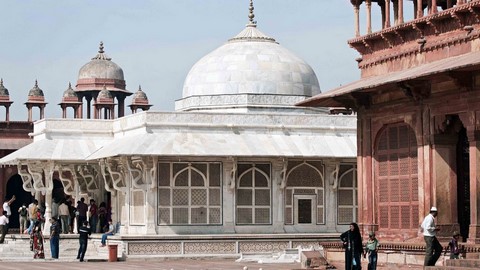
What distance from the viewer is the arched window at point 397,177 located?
2789 cm

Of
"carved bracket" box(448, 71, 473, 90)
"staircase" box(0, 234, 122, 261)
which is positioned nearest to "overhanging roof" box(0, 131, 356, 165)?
"staircase" box(0, 234, 122, 261)

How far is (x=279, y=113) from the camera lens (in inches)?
1693

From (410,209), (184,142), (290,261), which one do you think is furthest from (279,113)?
(410,209)

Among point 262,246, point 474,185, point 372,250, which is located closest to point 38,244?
point 262,246

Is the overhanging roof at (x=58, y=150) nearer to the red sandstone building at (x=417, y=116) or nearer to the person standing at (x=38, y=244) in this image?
the person standing at (x=38, y=244)

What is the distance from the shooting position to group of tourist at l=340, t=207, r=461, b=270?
77.9 feet

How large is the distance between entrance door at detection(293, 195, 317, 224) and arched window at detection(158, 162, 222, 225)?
2.77 metres

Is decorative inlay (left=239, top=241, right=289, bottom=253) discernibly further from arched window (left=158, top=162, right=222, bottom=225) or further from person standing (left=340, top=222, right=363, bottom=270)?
person standing (left=340, top=222, right=363, bottom=270)

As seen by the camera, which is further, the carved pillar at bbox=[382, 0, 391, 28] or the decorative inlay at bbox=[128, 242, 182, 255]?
the decorative inlay at bbox=[128, 242, 182, 255]

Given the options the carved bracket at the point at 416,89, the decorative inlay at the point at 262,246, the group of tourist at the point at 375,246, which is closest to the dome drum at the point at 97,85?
the decorative inlay at the point at 262,246

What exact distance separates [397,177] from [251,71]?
699 inches

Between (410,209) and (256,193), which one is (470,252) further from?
(256,193)

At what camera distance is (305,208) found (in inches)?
1622

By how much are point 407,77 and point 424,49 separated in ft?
7.96
